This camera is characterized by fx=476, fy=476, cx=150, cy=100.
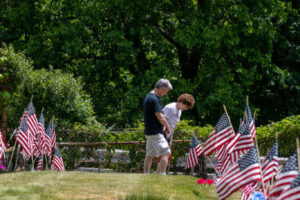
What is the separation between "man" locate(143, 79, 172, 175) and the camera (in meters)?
8.61

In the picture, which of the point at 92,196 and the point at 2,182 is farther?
the point at 2,182

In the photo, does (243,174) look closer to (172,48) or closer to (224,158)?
(224,158)

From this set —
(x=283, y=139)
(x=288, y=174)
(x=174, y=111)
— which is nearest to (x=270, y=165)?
(x=288, y=174)

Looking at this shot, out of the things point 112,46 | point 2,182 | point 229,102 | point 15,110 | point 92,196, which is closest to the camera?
point 92,196

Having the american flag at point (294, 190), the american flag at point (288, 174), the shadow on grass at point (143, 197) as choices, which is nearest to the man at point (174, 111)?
the shadow on grass at point (143, 197)

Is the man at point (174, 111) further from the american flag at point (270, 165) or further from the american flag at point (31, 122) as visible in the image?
the american flag at point (270, 165)

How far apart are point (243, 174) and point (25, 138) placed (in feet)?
21.4

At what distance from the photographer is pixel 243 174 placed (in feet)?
17.2

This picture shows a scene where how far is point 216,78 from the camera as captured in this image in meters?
18.7

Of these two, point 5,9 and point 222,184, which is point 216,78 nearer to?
point 5,9

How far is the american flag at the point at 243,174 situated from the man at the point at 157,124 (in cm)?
334

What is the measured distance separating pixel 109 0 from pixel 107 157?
26.8 feet

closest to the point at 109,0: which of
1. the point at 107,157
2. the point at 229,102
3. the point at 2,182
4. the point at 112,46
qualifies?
the point at 112,46

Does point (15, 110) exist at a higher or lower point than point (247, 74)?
lower
